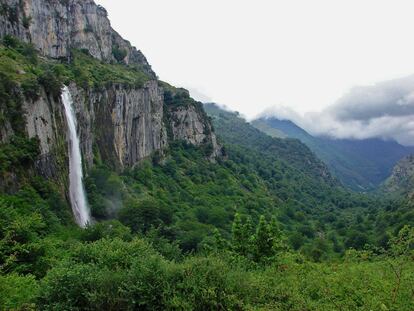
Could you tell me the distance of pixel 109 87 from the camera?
9731 centimetres

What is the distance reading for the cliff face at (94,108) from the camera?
202 ft

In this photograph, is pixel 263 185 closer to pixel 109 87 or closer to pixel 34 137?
pixel 109 87

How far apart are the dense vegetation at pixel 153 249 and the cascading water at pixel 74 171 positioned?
2377 mm

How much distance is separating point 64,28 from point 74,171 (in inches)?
2285

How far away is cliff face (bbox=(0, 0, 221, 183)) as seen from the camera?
61500 mm

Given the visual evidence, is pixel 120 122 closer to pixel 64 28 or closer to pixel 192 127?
pixel 64 28

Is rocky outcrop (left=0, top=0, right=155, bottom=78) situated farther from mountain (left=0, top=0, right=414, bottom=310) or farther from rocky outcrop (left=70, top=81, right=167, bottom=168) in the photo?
rocky outcrop (left=70, top=81, right=167, bottom=168)

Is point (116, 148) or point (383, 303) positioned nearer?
point (383, 303)

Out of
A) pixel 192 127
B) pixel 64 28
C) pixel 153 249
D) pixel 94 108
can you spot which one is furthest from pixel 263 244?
pixel 192 127

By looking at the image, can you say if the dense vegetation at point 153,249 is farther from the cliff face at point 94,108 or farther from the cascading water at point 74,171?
the cliff face at point 94,108

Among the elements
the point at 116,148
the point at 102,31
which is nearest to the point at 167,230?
the point at 116,148

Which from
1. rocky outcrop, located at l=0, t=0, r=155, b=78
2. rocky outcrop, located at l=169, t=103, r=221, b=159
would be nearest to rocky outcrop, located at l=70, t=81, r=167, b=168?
rocky outcrop, located at l=169, t=103, r=221, b=159

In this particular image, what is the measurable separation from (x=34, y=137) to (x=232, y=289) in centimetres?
4221

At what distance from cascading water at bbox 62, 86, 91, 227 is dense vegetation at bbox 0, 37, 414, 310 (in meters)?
2.38
